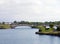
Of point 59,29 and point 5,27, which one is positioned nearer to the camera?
point 59,29

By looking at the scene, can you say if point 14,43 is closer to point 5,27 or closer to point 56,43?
point 56,43

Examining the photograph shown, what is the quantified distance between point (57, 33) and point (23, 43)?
20.8 metres

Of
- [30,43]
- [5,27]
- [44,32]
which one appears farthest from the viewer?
[5,27]

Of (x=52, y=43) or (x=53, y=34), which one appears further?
(x=53, y=34)

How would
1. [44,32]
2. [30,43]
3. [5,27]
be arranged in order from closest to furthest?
[30,43] → [44,32] → [5,27]

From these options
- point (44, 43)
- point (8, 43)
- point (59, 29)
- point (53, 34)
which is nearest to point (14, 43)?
point (8, 43)

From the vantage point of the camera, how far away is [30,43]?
38344 mm

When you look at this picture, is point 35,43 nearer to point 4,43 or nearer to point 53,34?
point 4,43

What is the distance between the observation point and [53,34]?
58000 mm

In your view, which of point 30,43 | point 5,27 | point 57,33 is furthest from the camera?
point 5,27

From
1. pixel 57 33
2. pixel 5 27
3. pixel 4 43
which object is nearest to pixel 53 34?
pixel 57 33

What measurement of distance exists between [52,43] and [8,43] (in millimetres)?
6805

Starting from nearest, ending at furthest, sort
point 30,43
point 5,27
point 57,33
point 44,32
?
point 30,43
point 57,33
point 44,32
point 5,27

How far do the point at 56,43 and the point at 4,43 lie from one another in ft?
25.9
